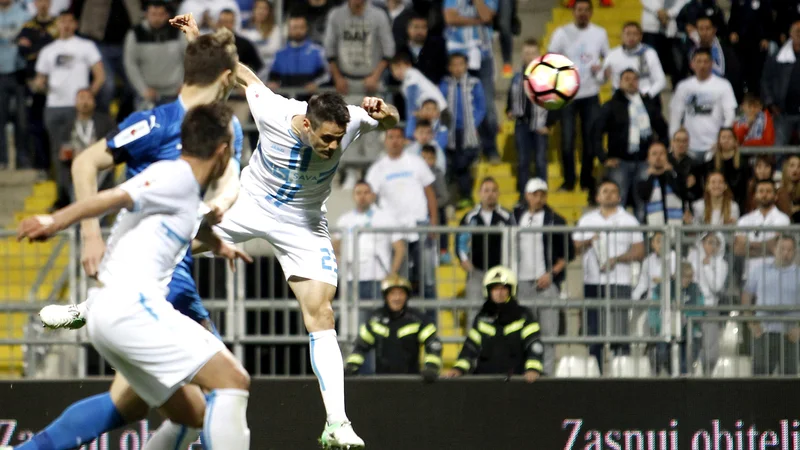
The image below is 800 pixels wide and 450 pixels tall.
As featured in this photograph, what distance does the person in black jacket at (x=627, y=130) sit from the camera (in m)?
14.4

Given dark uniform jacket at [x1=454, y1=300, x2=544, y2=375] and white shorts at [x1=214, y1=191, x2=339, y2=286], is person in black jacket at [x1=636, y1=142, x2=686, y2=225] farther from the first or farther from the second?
white shorts at [x1=214, y1=191, x2=339, y2=286]

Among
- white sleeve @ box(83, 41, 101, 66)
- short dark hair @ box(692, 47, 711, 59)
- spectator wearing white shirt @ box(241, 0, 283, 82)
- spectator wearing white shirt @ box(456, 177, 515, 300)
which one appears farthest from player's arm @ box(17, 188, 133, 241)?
short dark hair @ box(692, 47, 711, 59)

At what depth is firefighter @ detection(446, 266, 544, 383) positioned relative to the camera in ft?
36.1

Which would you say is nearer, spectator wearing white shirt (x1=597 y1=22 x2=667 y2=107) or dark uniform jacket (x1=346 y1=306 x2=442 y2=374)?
dark uniform jacket (x1=346 y1=306 x2=442 y2=374)

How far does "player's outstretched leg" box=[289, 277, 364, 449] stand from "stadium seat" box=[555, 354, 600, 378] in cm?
319

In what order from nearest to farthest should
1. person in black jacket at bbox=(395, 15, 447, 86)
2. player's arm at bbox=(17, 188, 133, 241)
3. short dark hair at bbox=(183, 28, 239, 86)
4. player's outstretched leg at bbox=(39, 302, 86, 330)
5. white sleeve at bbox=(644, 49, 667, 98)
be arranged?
player's arm at bbox=(17, 188, 133, 241), short dark hair at bbox=(183, 28, 239, 86), player's outstretched leg at bbox=(39, 302, 86, 330), white sleeve at bbox=(644, 49, 667, 98), person in black jacket at bbox=(395, 15, 447, 86)

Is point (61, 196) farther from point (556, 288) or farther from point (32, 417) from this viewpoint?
point (556, 288)

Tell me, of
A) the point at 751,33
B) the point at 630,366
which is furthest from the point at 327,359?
the point at 751,33

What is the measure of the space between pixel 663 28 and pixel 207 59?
9.36 metres

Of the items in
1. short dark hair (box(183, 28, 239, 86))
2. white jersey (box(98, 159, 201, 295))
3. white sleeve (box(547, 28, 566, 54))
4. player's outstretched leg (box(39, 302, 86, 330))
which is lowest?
player's outstretched leg (box(39, 302, 86, 330))

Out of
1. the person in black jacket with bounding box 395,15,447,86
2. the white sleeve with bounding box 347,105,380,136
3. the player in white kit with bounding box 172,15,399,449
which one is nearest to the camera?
the player in white kit with bounding box 172,15,399,449

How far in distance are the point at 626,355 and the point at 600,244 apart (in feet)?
3.13

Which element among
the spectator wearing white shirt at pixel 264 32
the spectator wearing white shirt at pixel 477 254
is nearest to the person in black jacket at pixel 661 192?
the spectator wearing white shirt at pixel 477 254

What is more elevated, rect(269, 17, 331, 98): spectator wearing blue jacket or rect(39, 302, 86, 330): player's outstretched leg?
rect(269, 17, 331, 98): spectator wearing blue jacket
